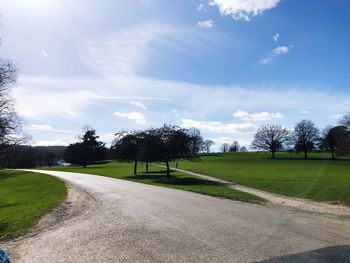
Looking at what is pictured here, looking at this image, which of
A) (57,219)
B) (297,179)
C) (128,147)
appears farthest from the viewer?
(128,147)

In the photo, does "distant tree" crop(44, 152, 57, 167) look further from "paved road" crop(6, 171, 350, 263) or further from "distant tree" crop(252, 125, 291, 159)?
"paved road" crop(6, 171, 350, 263)

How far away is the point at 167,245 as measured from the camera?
9.64 meters

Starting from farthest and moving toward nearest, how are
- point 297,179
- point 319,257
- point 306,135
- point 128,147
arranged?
point 306,135
point 128,147
point 297,179
point 319,257

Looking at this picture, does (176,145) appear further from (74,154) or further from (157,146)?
(74,154)

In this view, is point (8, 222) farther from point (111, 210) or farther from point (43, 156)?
point (43, 156)

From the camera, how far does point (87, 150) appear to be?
127625 mm

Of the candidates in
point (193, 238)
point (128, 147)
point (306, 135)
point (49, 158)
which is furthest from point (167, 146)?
point (49, 158)

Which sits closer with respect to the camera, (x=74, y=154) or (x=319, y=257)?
(x=319, y=257)

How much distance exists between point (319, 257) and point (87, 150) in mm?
123354

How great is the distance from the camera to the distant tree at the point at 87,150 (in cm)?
12838

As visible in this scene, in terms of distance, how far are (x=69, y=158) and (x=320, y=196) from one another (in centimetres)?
12164

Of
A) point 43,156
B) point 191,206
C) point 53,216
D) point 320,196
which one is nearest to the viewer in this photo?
point 53,216

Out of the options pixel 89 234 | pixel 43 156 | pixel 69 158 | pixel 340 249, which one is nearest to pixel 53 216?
pixel 89 234

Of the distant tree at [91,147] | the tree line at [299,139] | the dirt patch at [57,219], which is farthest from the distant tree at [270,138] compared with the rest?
the dirt patch at [57,219]
